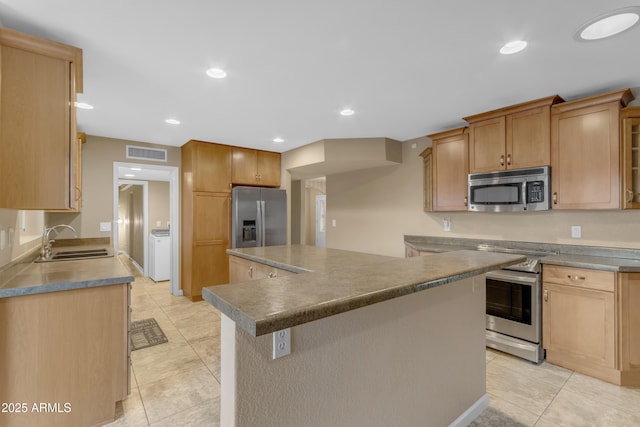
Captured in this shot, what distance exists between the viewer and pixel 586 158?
2559mm

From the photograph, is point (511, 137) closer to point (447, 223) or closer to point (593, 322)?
point (447, 223)

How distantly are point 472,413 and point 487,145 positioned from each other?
2.49 meters

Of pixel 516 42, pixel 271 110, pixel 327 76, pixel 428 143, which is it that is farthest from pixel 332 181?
pixel 516 42

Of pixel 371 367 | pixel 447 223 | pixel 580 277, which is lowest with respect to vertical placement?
pixel 371 367

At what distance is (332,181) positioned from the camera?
554 centimetres

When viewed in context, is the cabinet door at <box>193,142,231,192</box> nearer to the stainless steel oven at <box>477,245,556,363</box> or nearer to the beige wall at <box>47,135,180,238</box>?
the beige wall at <box>47,135,180,238</box>

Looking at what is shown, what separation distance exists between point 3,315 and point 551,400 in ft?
10.9

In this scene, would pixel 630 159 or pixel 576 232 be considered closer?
pixel 630 159

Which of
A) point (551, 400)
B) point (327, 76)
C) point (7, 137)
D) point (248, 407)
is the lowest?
point (551, 400)

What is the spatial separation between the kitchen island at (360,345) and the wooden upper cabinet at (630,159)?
1.58 m

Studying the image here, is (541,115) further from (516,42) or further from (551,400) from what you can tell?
(551,400)

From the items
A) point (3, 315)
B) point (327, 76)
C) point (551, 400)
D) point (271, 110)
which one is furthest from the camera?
point (271, 110)

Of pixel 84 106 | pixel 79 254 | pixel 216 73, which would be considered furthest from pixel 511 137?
pixel 79 254

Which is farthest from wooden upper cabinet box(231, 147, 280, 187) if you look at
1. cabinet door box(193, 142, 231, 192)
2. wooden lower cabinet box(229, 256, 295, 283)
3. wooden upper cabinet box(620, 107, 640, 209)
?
wooden upper cabinet box(620, 107, 640, 209)
